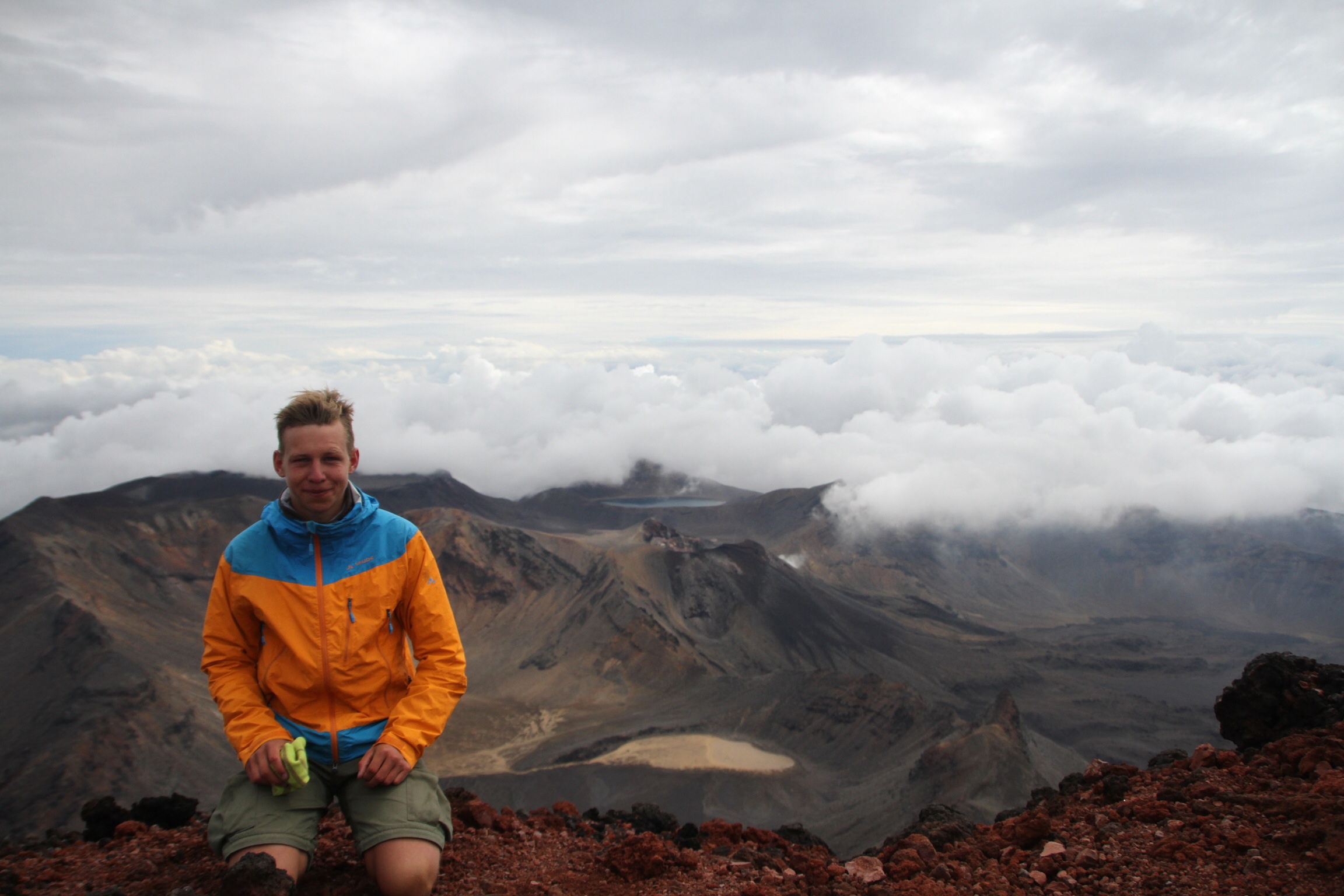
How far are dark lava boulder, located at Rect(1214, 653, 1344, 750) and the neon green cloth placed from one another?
31.3ft

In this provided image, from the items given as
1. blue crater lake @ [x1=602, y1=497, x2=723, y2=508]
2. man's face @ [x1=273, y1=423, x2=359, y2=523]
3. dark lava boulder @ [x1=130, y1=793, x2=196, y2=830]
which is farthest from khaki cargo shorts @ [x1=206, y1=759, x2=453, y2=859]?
blue crater lake @ [x1=602, y1=497, x2=723, y2=508]

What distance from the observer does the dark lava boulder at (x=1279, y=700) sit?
905 cm

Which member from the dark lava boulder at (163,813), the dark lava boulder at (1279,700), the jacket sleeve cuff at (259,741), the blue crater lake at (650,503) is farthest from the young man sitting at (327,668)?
the blue crater lake at (650,503)

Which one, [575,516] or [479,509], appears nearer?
[479,509]

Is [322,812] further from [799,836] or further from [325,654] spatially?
[799,836]

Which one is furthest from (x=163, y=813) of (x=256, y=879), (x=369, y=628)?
(x=369, y=628)

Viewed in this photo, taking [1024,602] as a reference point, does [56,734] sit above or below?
above

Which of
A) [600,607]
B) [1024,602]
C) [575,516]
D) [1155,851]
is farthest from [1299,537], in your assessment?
[1155,851]

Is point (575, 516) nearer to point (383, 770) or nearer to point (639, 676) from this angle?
point (639, 676)

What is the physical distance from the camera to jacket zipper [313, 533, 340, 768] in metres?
5.40

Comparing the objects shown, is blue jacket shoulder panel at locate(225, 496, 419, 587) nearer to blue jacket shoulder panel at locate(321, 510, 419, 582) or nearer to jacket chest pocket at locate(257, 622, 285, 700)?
blue jacket shoulder panel at locate(321, 510, 419, 582)

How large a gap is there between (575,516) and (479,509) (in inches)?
Answer: 1291

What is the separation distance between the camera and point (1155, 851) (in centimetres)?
595

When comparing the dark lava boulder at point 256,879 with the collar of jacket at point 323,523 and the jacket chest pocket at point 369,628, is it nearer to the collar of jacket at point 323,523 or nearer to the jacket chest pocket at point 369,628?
the jacket chest pocket at point 369,628
